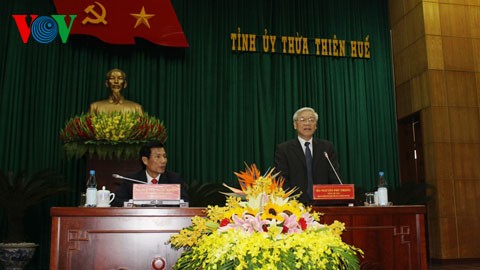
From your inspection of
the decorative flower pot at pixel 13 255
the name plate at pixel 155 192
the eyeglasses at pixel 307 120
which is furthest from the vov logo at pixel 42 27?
the name plate at pixel 155 192

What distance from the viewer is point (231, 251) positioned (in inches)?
49.8

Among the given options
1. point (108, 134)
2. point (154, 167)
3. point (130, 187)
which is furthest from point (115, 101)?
point (130, 187)

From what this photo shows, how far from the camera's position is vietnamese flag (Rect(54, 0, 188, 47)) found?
19.7 feet

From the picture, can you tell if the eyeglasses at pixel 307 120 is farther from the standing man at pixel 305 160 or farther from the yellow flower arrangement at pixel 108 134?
the yellow flower arrangement at pixel 108 134

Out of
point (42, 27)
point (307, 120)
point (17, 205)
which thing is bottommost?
point (17, 205)

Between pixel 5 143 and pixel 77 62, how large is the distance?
A: 4.01 feet

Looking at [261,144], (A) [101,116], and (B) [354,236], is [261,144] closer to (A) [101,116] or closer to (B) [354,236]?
(A) [101,116]

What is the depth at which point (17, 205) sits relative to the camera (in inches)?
188

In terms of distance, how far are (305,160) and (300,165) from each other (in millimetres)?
50

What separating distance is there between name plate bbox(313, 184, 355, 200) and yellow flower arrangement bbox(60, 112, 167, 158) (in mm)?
2084

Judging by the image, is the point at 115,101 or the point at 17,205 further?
the point at 115,101

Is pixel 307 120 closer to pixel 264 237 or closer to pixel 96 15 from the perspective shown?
pixel 264 237

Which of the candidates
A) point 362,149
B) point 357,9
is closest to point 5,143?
point 362,149

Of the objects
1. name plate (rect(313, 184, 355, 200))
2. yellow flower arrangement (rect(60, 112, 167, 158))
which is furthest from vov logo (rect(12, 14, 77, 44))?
name plate (rect(313, 184, 355, 200))
